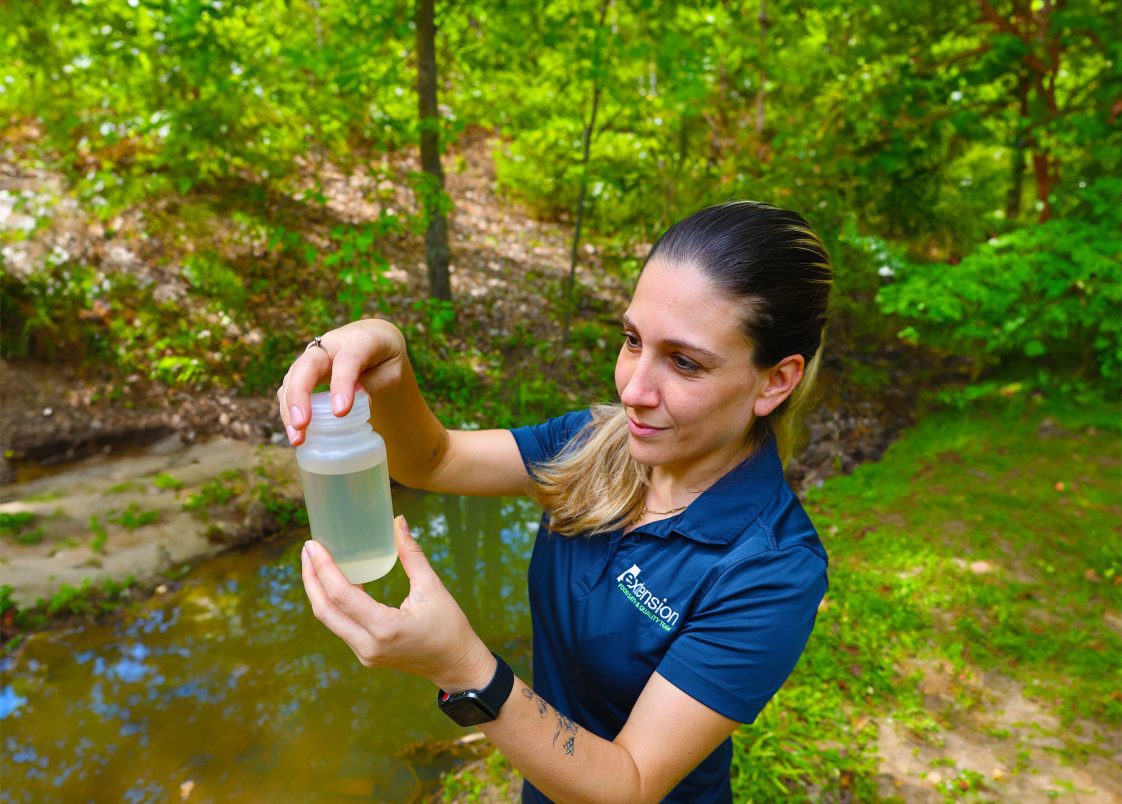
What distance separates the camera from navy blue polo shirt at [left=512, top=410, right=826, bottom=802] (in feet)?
4.28

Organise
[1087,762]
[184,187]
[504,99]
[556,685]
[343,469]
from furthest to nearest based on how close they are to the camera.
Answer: [504,99]
[184,187]
[1087,762]
[556,685]
[343,469]

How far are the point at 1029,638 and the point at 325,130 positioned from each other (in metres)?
5.94

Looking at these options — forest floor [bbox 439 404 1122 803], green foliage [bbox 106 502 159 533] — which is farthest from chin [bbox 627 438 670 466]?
green foliage [bbox 106 502 159 533]

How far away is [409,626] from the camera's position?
1092 mm

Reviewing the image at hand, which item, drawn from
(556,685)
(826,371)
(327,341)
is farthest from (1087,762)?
(826,371)

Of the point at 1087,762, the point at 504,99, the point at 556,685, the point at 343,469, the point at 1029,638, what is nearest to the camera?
the point at 343,469

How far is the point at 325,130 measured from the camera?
5.62 metres

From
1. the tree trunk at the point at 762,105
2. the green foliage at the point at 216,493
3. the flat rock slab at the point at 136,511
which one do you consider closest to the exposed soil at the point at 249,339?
the flat rock slab at the point at 136,511

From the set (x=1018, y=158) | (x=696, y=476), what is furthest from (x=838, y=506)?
(x=1018, y=158)

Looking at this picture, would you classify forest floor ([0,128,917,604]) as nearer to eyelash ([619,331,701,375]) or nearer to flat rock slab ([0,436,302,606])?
flat rock slab ([0,436,302,606])

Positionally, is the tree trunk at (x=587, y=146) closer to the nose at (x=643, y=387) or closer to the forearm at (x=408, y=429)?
the forearm at (x=408, y=429)

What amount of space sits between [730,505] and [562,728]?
0.58m

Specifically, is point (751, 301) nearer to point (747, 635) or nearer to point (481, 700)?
point (747, 635)

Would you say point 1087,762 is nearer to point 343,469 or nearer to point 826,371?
point 343,469
